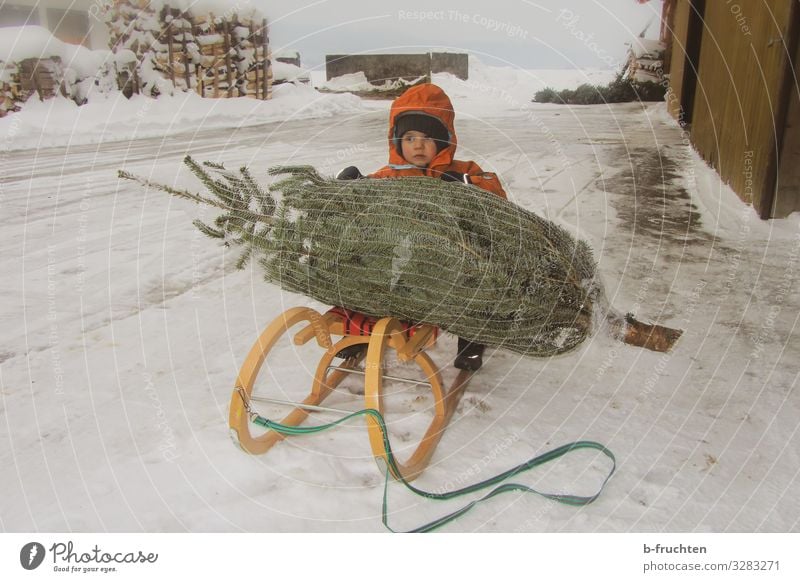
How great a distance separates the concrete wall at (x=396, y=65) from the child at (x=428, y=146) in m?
0.73

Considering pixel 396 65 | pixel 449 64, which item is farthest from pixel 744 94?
pixel 396 65

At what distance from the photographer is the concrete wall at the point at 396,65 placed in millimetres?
2701

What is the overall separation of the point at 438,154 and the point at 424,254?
66 cm

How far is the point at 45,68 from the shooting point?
13.7 ft

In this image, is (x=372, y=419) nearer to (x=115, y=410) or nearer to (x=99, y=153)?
(x=115, y=410)

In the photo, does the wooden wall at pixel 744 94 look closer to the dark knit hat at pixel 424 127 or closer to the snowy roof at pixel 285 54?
the dark knit hat at pixel 424 127

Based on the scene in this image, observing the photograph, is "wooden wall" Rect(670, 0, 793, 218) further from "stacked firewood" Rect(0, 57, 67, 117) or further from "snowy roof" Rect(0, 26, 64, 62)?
"stacked firewood" Rect(0, 57, 67, 117)

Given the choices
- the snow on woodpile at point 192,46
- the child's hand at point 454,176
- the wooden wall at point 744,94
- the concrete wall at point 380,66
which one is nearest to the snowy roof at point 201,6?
the snow on woodpile at point 192,46

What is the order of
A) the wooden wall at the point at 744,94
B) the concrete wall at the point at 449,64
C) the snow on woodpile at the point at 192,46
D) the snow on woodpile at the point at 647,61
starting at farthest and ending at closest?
the snow on woodpile at the point at 647,61
the snow on woodpile at the point at 192,46
the wooden wall at the point at 744,94
the concrete wall at the point at 449,64

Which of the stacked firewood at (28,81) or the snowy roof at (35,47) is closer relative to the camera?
the snowy roof at (35,47)

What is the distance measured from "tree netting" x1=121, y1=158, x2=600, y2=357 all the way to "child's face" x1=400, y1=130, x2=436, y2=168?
45cm
